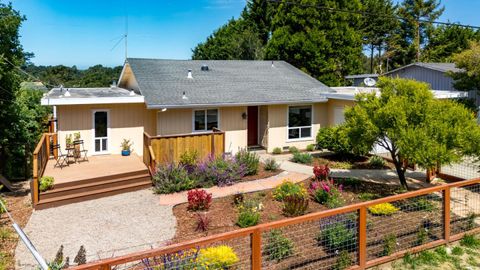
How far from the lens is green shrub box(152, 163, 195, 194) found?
11.6 meters

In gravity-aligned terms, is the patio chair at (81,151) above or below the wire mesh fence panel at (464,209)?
above

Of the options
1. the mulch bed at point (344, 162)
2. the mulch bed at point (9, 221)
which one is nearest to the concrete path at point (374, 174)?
the mulch bed at point (344, 162)

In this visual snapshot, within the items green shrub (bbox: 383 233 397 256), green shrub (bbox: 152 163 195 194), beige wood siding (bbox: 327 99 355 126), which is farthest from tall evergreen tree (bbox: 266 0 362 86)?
green shrub (bbox: 383 233 397 256)

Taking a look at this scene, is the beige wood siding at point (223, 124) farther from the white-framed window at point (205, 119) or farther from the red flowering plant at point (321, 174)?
the red flowering plant at point (321, 174)

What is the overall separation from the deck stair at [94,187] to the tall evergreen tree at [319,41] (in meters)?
22.2

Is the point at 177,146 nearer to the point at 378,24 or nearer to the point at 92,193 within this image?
the point at 92,193

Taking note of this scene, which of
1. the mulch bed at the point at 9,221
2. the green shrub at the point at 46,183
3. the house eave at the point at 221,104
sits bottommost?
the mulch bed at the point at 9,221

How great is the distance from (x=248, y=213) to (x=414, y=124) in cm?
511

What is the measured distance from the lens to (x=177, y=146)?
1359 centimetres

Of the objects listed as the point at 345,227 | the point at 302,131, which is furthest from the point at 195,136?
the point at 345,227

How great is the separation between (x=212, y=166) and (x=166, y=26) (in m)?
24.4

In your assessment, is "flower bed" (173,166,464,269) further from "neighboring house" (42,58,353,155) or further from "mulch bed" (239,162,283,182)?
"neighboring house" (42,58,353,155)

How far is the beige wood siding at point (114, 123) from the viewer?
1462 centimetres

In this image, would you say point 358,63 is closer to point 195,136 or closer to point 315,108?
point 315,108
